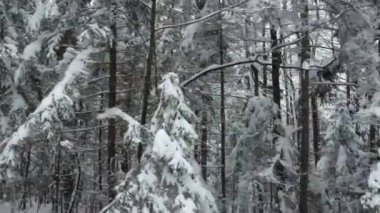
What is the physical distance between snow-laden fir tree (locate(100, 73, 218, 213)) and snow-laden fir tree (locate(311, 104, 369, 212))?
21.2ft

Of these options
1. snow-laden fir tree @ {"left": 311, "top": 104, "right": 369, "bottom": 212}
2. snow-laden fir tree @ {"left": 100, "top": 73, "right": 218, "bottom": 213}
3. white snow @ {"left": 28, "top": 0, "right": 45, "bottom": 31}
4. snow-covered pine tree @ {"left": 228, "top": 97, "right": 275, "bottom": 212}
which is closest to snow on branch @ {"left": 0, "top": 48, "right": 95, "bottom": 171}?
white snow @ {"left": 28, "top": 0, "right": 45, "bottom": 31}

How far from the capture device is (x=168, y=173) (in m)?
9.83

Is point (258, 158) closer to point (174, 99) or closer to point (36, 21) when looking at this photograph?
point (174, 99)

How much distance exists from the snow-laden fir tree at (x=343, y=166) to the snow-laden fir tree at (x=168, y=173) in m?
6.47

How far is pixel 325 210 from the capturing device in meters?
16.0

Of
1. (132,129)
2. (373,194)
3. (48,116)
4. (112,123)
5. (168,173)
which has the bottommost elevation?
(373,194)

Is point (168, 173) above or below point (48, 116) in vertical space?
below

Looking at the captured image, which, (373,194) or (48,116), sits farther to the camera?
(373,194)

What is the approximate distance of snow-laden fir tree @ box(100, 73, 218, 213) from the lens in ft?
31.1

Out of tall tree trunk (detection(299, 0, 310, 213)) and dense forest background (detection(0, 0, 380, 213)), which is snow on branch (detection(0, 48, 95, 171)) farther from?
tall tree trunk (detection(299, 0, 310, 213))

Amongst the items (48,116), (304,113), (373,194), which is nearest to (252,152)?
(304,113)

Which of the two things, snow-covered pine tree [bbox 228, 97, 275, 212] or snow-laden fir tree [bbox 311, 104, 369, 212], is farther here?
snow-covered pine tree [bbox 228, 97, 275, 212]

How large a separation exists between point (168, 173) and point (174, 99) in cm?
156

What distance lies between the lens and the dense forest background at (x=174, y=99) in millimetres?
10070
